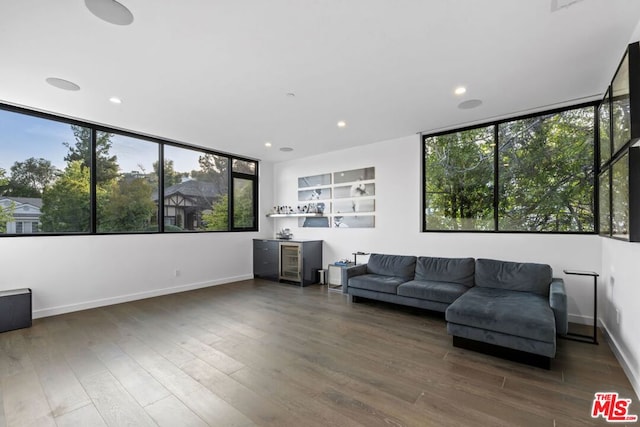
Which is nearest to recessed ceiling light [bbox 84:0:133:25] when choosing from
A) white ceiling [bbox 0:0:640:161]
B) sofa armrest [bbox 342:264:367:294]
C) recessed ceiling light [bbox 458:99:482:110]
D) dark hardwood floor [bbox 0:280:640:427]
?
white ceiling [bbox 0:0:640:161]

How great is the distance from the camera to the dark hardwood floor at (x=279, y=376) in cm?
190

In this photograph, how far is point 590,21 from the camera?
2.16 meters

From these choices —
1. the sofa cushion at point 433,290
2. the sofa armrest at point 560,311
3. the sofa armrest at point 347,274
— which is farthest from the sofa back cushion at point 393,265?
the sofa armrest at point 560,311

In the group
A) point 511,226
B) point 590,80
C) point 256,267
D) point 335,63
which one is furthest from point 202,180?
point 590,80

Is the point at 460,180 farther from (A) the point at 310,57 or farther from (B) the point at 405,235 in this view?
(A) the point at 310,57

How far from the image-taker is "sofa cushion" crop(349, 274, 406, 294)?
408cm

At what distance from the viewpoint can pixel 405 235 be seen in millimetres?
4973

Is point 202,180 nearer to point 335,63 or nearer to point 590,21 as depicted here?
point 335,63

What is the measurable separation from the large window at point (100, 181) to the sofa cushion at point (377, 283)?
3188 mm

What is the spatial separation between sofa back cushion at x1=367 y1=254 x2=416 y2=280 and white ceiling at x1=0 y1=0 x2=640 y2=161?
2211 millimetres

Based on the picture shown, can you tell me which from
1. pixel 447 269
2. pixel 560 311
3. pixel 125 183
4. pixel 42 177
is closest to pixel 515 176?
pixel 447 269

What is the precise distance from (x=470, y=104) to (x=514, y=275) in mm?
2260

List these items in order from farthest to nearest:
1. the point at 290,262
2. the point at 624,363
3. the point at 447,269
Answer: the point at 290,262
the point at 447,269
the point at 624,363

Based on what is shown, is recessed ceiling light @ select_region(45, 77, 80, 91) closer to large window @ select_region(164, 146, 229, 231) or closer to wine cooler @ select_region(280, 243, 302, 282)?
large window @ select_region(164, 146, 229, 231)
